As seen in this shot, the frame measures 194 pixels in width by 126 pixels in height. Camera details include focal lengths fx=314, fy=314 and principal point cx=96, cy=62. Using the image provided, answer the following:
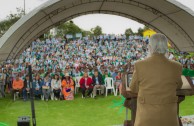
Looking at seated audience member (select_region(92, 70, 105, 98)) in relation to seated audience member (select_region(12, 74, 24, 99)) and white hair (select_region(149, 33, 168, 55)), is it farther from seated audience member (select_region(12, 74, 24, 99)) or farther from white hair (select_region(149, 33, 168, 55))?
white hair (select_region(149, 33, 168, 55))

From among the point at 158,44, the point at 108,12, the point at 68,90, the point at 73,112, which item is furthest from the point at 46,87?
the point at 158,44

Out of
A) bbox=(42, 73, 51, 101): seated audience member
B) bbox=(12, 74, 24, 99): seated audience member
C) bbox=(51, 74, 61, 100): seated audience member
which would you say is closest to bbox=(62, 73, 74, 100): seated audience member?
bbox=(51, 74, 61, 100): seated audience member

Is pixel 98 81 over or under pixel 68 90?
over

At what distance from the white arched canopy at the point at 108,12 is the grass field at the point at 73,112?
204cm

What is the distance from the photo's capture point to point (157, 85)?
298 cm

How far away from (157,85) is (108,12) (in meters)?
11.1

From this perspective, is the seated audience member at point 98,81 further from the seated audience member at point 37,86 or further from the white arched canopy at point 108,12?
the white arched canopy at point 108,12

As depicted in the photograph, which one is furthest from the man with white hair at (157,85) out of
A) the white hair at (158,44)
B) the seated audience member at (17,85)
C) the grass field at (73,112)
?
the seated audience member at (17,85)

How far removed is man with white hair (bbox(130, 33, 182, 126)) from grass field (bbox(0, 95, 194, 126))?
208 inches

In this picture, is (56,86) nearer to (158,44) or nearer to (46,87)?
(46,87)

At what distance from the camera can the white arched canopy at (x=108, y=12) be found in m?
10.4

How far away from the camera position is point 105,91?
14297 millimetres

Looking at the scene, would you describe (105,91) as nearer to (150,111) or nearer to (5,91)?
(5,91)

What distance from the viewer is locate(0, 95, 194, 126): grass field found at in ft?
28.6
